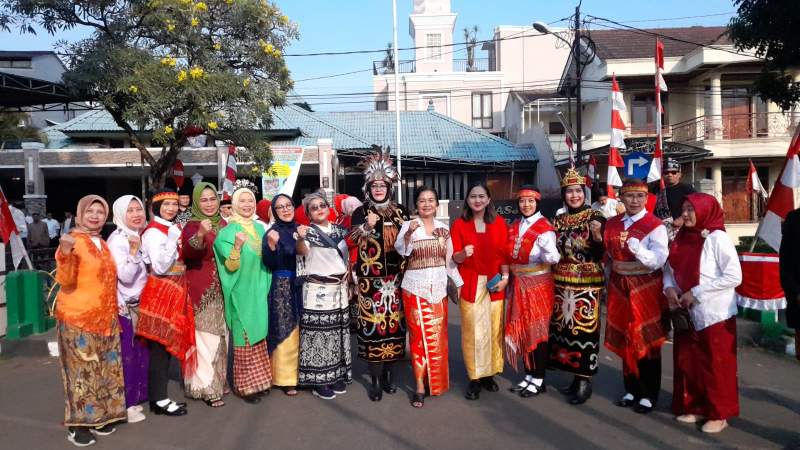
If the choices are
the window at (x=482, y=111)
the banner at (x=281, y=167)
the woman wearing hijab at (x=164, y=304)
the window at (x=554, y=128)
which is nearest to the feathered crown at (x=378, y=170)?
the woman wearing hijab at (x=164, y=304)

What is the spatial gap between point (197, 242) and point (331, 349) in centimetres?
137

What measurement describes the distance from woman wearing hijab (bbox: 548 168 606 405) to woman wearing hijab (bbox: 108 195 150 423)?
10.5ft

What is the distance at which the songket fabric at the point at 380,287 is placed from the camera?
4.80m

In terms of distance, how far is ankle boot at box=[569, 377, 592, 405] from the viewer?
4.62 meters

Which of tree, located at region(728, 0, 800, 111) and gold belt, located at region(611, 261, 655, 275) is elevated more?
tree, located at region(728, 0, 800, 111)

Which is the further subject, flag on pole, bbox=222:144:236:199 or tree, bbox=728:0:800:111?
flag on pole, bbox=222:144:236:199

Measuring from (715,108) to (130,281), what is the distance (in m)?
19.9

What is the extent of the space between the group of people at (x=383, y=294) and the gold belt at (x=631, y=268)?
0.04 feet

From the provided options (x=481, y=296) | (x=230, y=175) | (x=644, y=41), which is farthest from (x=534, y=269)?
(x=644, y=41)

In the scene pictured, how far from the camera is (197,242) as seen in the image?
444cm

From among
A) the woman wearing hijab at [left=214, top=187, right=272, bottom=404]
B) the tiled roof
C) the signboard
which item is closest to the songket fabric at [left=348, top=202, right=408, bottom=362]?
the woman wearing hijab at [left=214, top=187, right=272, bottom=404]

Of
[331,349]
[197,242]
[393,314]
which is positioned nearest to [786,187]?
[393,314]

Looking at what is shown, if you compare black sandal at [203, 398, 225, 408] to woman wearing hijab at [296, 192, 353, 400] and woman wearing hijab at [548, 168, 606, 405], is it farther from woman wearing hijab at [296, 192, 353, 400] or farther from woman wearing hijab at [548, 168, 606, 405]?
woman wearing hijab at [548, 168, 606, 405]

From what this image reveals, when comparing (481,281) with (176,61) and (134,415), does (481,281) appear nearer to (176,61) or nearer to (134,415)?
(134,415)
